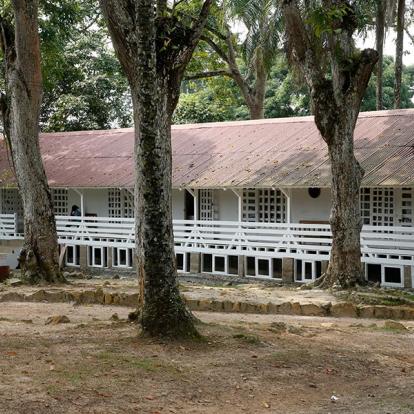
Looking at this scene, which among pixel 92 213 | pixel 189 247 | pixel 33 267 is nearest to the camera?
pixel 33 267

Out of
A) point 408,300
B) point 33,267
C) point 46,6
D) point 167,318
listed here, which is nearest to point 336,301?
point 408,300

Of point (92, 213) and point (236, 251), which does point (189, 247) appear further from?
point (92, 213)

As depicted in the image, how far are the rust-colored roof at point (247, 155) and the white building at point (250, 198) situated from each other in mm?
40

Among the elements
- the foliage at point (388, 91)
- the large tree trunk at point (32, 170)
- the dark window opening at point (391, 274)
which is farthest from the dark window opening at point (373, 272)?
the foliage at point (388, 91)

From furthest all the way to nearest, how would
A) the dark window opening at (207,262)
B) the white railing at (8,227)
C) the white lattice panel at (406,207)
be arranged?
the white railing at (8,227), the dark window opening at (207,262), the white lattice panel at (406,207)

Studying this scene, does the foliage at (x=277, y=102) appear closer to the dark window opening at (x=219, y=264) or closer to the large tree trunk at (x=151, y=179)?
the dark window opening at (x=219, y=264)

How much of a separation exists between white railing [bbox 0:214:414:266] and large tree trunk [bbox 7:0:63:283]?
5.56 m

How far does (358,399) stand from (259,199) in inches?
574

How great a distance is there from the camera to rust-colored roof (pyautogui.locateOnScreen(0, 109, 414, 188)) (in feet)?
60.0

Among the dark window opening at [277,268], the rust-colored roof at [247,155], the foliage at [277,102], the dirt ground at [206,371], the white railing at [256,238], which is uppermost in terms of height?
the foliage at [277,102]

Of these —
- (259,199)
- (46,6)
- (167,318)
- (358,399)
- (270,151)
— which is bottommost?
(358,399)

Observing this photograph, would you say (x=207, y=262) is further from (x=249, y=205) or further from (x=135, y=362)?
(x=135, y=362)

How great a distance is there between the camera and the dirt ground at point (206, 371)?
619 cm

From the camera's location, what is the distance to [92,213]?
24766 millimetres
